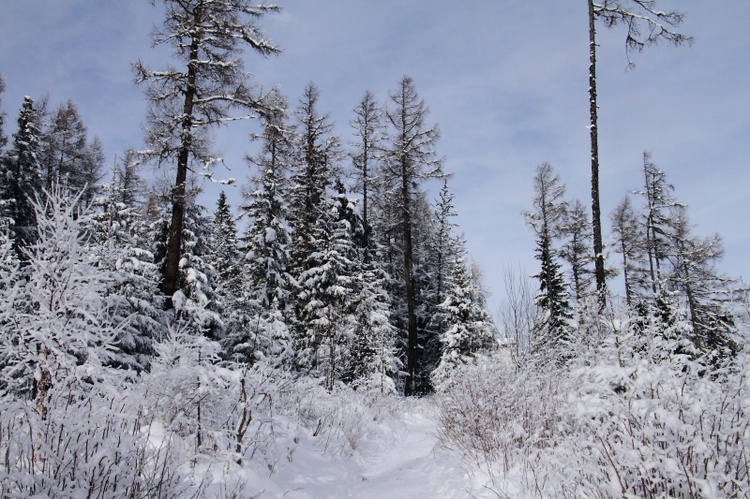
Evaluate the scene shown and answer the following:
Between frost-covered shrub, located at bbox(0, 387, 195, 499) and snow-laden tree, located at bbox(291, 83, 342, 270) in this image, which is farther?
snow-laden tree, located at bbox(291, 83, 342, 270)

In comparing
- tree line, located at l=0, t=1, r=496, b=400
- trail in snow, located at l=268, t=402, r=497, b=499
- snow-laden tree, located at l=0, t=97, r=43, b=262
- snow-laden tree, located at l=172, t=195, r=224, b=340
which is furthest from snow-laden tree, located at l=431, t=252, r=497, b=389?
snow-laden tree, located at l=0, t=97, r=43, b=262

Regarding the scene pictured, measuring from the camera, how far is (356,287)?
20000mm

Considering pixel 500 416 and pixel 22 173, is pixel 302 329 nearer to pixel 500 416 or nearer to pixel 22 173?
pixel 500 416

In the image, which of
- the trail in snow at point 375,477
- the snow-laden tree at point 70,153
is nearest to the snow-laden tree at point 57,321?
the trail in snow at point 375,477

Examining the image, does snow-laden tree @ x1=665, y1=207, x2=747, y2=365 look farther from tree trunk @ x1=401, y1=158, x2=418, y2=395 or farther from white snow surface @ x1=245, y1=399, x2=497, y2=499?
white snow surface @ x1=245, y1=399, x2=497, y2=499

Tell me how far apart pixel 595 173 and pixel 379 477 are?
29.2ft

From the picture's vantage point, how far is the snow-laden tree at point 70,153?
2480 centimetres

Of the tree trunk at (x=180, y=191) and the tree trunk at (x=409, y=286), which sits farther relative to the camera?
the tree trunk at (x=409, y=286)

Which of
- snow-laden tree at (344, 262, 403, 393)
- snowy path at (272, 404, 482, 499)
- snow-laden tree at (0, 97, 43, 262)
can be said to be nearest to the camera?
snowy path at (272, 404, 482, 499)

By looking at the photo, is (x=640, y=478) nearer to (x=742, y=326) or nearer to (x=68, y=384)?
(x=742, y=326)

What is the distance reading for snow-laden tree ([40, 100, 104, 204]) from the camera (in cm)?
2480

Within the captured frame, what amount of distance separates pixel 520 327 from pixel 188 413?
34.3ft

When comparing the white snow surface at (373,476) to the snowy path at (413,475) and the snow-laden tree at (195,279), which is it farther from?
the snow-laden tree at (195,279)

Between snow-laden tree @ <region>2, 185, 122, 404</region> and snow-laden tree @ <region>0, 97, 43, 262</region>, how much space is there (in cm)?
1981
